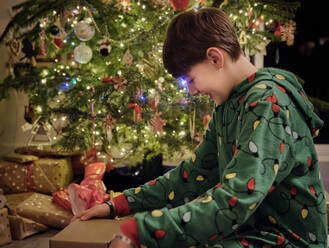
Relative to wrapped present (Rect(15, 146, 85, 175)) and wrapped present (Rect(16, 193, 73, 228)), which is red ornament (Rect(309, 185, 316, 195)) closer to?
wrapped present (Rect(16, 193, 73, 228))

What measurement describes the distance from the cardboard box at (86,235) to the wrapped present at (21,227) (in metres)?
1.15

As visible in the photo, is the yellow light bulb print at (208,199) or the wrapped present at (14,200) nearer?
the yellow light bulb print at (208,199)

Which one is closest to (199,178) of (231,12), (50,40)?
(231,12)

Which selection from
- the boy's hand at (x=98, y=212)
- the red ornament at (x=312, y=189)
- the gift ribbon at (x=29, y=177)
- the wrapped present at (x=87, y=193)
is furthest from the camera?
the gift ribbon at (x=29, y=177)

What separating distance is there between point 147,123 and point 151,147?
247mm

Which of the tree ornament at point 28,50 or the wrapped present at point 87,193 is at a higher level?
the tree ornament at point 28,50

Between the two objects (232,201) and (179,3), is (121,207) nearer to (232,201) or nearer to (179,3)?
(232,201)

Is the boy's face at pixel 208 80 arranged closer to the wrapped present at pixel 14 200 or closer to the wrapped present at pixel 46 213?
the wrapped present at pixel 46 213

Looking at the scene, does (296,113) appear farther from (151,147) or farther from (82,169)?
(82,169)

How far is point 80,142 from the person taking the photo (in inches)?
85.3

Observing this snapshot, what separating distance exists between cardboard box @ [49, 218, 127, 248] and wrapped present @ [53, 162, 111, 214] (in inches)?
20.5

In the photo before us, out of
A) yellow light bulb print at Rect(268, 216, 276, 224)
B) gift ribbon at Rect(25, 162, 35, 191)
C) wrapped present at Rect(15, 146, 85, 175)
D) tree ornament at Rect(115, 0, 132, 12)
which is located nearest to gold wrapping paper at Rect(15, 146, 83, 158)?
wrapped present at Rect(15, 146, 85, 175)

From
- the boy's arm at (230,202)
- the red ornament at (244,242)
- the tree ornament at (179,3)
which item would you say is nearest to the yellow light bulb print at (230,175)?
the boy's arm at (230,202)

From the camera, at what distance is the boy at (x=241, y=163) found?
66 centimetres
